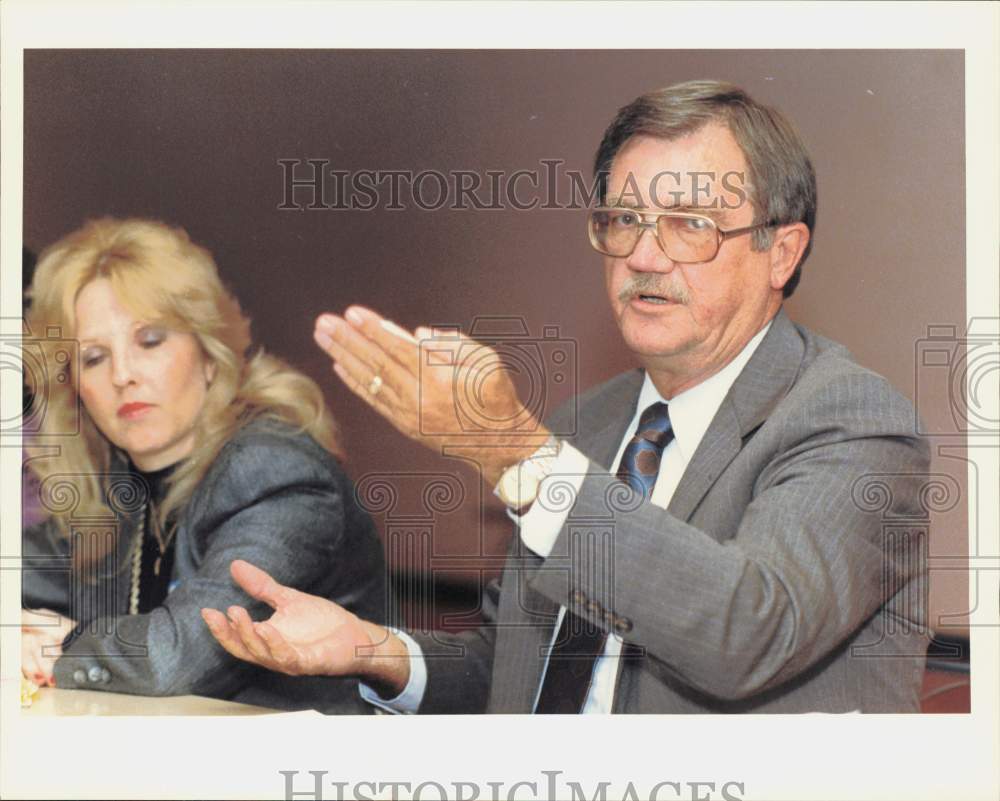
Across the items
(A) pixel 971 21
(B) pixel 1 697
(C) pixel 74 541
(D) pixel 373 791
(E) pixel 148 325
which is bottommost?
(D) pixel 373 791

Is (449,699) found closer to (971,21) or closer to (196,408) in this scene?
(196,408)

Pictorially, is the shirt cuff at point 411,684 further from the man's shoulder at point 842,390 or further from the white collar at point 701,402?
the man's shoulder at point 842,390

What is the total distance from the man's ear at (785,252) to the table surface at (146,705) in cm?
149

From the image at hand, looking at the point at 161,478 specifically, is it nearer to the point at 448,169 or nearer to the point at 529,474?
the point at 529,474

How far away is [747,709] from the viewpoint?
2.86 meters

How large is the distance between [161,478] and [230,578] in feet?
0.94

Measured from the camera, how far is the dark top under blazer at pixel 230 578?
293 centimetres

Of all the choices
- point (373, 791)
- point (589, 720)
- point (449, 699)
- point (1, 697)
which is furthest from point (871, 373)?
point (1, 697)

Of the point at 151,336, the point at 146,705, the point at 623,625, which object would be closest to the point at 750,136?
the point at 623,625

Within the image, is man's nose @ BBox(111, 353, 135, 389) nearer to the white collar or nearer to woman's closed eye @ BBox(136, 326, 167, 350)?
woman's closed eye @ BBox(136, 326, 167, 350)

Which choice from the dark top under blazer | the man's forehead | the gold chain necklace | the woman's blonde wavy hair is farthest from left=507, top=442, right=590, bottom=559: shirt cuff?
the gold chain necklace

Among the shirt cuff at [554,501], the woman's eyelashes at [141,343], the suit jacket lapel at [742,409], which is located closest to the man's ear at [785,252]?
the suit jacket lapel at [742,409]

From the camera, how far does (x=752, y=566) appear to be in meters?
2.66

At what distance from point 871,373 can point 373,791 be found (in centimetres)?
146
